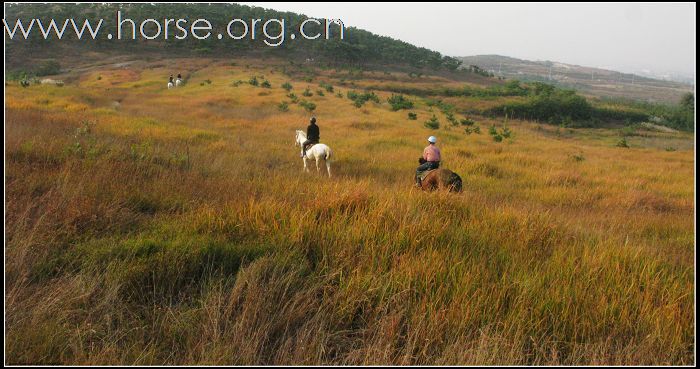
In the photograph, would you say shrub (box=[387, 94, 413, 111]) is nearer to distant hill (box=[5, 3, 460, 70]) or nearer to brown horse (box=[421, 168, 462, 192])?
brown horse (box=[421, 168, 462, 192])

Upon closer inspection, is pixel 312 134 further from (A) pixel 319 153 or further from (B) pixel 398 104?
(B) pixel 398 104

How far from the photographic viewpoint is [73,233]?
4254mm

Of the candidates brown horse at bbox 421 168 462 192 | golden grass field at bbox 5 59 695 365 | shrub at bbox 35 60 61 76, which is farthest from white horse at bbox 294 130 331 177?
shrub at bbox 35 60 61 76

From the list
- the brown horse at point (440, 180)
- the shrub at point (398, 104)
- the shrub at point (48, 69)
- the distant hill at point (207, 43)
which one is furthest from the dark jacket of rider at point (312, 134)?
the distant hill at point (207, 43)

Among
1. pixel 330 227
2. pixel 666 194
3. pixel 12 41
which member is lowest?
pixel 666 194

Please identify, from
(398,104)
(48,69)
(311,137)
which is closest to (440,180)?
(311,137)

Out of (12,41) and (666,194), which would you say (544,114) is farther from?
(12,41)

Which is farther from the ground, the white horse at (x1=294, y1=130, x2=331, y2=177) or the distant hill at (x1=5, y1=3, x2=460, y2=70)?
the distant hill at (x1=5, y1=3, x2=460, y2=70)

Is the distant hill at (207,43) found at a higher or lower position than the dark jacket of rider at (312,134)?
higher

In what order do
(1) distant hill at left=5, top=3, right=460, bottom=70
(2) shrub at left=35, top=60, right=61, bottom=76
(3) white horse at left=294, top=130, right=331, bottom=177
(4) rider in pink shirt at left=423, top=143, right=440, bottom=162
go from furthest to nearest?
(1) distant hill at left=5, top=3, right=460, bottom=70 → (2) shrub at left=35, top=60, right=61, bottom=76 → (3) white horse at left=294, top=130, right=331, bottom=177 → (4) rider in pink shirt at left=423, top=143, right=440, bottom=162

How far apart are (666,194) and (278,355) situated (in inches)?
550

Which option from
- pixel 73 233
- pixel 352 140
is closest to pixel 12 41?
pixel 352 140

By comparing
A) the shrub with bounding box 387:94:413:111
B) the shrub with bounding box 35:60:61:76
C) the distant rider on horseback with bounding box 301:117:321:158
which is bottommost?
the distant rider on horseback with bounding box 301:117:321:158

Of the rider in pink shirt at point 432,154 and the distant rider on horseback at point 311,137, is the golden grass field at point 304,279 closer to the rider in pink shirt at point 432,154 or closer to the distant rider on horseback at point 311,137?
the rider in pink shirt at point 432,154
